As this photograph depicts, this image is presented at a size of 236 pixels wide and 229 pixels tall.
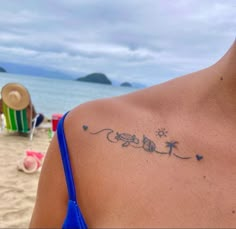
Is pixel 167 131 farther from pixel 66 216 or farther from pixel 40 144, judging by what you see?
pixel 40 144

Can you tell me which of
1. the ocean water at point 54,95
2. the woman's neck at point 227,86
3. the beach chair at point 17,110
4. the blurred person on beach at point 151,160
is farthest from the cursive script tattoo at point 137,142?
the beach chair at point 17,110

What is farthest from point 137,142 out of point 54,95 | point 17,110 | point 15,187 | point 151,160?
point 54,95

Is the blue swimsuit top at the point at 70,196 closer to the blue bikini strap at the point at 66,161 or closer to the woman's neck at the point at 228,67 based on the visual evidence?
the blue bikini strap at the point at 66,161

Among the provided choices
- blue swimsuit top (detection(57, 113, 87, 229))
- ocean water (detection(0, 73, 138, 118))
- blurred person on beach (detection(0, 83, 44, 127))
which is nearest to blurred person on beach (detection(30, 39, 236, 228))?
blue swimsuit top (detection(57, 113, 87, 229))

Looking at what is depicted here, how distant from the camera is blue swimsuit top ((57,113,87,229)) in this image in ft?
2.23

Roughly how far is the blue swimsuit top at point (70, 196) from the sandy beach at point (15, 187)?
2.18 meters

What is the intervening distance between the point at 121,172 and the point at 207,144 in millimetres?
215

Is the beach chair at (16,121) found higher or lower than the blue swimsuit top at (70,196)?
lower

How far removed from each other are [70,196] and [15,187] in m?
3.01

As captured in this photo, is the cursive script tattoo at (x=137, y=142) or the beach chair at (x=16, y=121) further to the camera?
the beach chair at (x=16, y=121)

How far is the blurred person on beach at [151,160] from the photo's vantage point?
691mm

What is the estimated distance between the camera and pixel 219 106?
2.66ft

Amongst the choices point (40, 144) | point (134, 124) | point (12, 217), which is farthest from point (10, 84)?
point (134, 124)

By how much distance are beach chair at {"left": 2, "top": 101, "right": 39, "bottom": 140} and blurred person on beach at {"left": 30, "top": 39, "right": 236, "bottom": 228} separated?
5.69 meters
